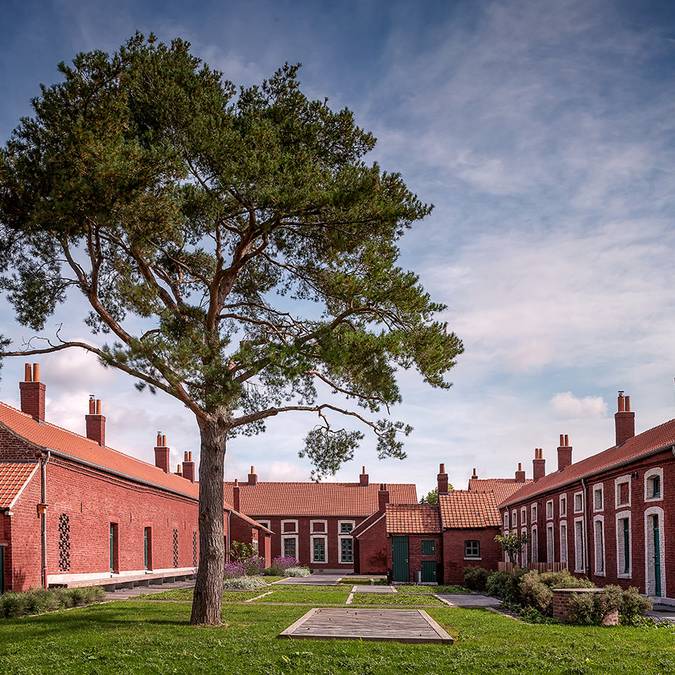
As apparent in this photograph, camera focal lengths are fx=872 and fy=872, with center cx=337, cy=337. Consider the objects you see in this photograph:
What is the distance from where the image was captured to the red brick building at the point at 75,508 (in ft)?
76.7

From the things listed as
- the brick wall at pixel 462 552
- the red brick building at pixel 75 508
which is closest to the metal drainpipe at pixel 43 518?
the red brick building at pixel 75 508

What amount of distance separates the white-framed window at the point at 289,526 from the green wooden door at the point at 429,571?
21.2 m

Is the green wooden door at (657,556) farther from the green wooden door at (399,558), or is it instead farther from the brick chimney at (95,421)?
the brick chimney at (95,421)

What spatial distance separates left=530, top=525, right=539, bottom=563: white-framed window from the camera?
1487 inches

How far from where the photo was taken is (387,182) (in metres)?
18.0

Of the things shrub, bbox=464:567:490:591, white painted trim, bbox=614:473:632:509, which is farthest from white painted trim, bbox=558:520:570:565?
white painted trim, bbox=614:473:632:509

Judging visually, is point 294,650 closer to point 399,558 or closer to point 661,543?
point 661,543

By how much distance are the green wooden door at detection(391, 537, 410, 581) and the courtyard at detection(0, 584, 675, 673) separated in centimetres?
2200

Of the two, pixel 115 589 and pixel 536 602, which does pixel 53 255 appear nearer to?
pixel 536 602

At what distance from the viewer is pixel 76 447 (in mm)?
29781

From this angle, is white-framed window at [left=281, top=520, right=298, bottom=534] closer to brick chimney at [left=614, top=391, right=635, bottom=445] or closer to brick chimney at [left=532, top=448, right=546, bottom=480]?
brick chimney at [left=532, top=448, right=546, bottom=480]

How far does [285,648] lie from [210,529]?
4558 mm

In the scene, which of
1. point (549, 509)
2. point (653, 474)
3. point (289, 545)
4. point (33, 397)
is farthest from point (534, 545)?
point (289, 545)

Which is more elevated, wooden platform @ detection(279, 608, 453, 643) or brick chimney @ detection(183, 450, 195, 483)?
brick chimney @ detection(183, 450, 195, 483)
